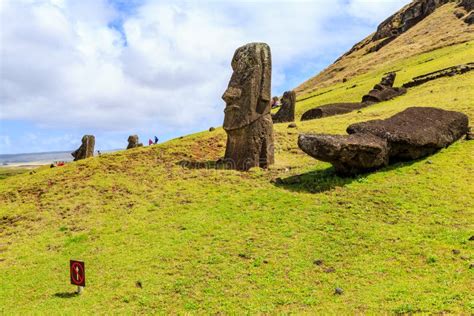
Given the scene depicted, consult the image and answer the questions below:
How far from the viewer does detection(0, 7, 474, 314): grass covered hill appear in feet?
37.0

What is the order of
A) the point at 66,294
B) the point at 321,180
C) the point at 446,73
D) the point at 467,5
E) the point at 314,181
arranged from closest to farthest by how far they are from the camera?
the point at 66,294
the point at 321,180
the point at 314,181
the point at 446,73
the point at 467,5

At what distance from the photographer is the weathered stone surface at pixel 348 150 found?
674 inches

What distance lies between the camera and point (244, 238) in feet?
48.3

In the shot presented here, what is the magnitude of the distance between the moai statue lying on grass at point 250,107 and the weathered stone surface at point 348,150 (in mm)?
3932

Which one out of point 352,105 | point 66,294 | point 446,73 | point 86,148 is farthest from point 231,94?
point 446,73

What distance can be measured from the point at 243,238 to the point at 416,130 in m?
9.71

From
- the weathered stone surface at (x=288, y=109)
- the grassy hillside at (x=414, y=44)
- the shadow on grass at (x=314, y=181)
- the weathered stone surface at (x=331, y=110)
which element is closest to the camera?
the shadow on grass at (x=314, y=181)

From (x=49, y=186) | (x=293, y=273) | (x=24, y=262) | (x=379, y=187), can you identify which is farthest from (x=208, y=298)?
(x=49, y=186)

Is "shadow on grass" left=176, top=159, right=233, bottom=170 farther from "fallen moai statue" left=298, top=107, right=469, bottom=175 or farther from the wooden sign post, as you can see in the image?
the wooden sign post

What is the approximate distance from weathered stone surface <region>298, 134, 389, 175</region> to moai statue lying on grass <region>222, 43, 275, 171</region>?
3.93m

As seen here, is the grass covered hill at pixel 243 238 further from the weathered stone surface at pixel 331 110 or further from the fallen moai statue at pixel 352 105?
the fallen moai statue at pixel 352 105

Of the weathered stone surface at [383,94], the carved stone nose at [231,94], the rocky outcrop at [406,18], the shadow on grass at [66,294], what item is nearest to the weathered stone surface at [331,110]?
the weathered stone surface at [383,94]

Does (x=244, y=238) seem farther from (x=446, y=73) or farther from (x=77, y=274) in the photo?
(x=446, y=73)

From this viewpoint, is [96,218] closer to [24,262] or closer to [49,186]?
[24,262]
